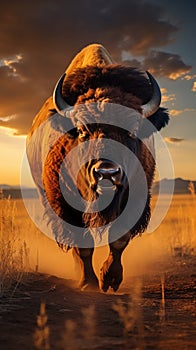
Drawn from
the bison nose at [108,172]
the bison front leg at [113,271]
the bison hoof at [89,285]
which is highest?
the bison nose at [108,172]

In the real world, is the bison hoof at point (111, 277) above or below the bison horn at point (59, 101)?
below

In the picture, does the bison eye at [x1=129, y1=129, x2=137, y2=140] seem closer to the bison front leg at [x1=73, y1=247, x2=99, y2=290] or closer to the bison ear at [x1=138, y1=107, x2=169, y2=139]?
the bison ear at [x1=138, y1=107, x2=169, y2=139]

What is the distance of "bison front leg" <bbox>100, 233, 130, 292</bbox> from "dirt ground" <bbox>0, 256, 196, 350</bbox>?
1.14 ft

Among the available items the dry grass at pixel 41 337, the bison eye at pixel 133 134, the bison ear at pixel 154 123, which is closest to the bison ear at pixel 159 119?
the bison ear at pixel 154 123

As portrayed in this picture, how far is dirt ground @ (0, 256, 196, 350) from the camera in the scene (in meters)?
3.45

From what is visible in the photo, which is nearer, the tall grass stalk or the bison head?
the tall grass stalk

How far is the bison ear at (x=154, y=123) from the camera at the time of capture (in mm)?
6775

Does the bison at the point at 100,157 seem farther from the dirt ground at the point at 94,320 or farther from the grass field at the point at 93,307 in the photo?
the dirt ground at the point at 94,320

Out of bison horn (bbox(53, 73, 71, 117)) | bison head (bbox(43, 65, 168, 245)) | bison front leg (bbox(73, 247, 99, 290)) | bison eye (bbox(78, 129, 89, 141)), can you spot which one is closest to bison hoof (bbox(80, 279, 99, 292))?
bison front leg (bbox(73, 247, 99, 290))

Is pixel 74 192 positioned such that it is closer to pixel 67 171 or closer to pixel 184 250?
pixel 67 171

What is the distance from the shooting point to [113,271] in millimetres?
6586

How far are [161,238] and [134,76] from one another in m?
6.07

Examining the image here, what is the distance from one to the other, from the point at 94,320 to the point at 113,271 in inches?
96.4

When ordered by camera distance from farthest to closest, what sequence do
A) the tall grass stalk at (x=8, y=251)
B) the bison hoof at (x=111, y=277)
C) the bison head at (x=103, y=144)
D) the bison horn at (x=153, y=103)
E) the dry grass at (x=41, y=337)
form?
1. the bison horn at (x=153, y=103)
2. the bison hoof at (x=111, y=277)
3. the bison head at (x=103, y=144)
4. the tall grass stalk at (x=8, y=251)
5. the dry grass at (x=41, y=337)
